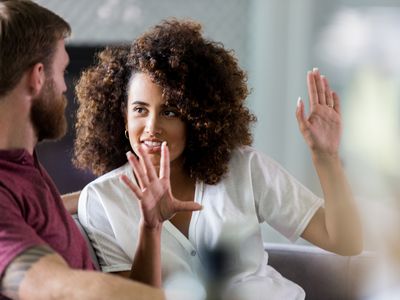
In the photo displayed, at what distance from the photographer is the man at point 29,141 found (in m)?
0.48

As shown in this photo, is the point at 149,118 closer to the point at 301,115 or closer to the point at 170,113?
the point at 170,113

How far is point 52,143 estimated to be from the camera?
3.13 feet

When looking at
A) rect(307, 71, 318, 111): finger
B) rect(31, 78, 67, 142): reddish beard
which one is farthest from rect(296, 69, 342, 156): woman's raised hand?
rect(31, 78, 67, 142): reddish beard

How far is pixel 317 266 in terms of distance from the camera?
35.8 inches

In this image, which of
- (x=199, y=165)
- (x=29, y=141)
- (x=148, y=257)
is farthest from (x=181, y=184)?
(x=29, y=141)

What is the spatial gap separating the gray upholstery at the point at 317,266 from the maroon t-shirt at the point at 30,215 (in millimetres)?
341

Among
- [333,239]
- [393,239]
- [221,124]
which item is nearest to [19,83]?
Answer: [221,124]

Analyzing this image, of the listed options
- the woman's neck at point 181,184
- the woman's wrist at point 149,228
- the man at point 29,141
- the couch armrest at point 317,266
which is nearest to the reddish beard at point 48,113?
the man at point 29,141

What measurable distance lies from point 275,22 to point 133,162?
42 cm

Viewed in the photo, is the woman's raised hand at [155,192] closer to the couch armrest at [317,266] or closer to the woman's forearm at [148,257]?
the woman's forearm at [148,257]

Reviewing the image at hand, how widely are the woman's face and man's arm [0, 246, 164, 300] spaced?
27cm

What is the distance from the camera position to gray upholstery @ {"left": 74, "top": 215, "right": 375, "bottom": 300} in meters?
0.91

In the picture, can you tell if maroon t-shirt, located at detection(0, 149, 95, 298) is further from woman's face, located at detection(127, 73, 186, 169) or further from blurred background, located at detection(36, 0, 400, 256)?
blurred background, located at detection(36, 0, 400, 256)

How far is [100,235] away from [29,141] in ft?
0.65
